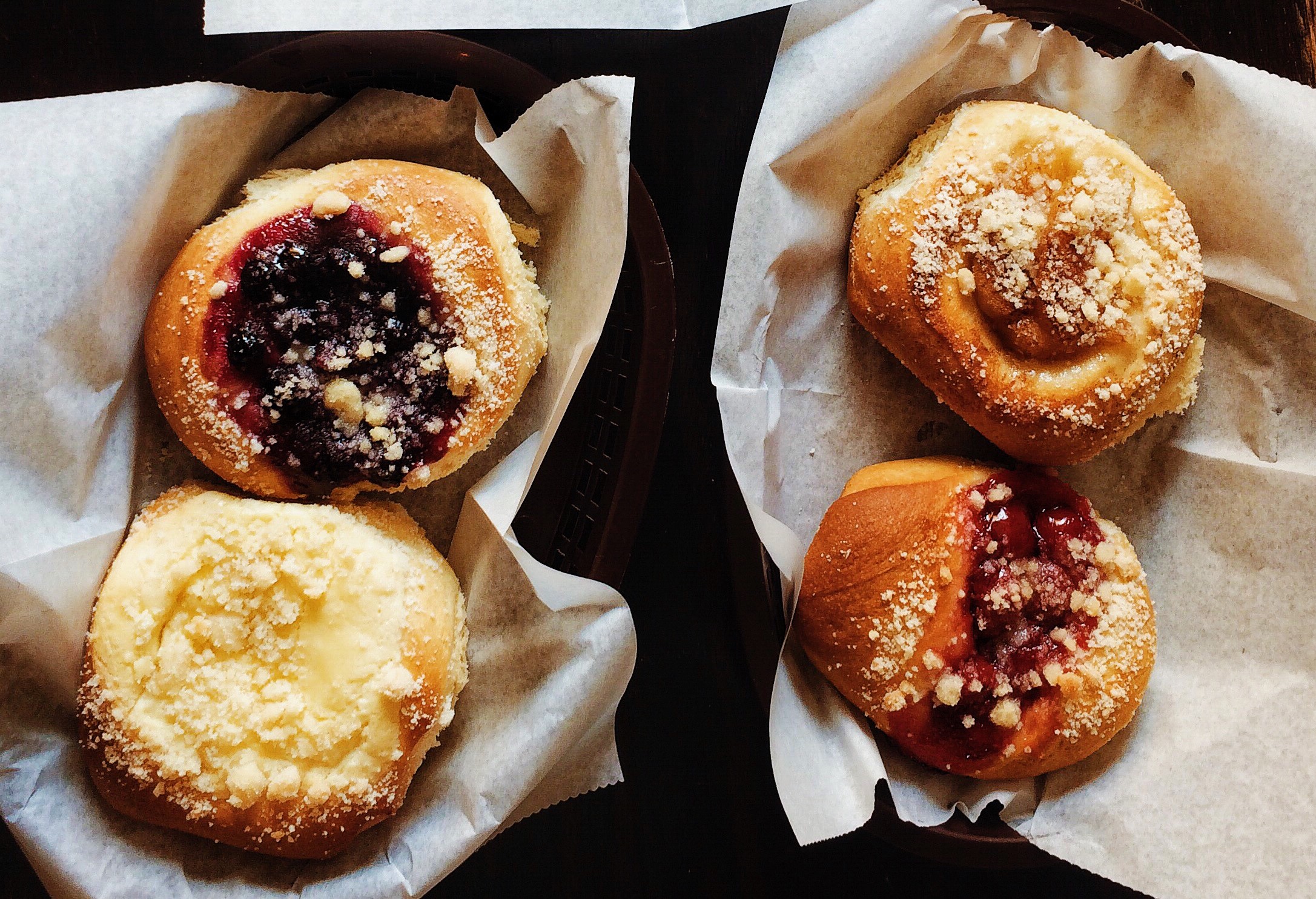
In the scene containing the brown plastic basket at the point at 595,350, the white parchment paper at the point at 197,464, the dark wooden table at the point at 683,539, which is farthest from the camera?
the dark wooden table at the point at 683,539

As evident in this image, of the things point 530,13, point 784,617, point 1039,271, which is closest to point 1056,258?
point 1039,271

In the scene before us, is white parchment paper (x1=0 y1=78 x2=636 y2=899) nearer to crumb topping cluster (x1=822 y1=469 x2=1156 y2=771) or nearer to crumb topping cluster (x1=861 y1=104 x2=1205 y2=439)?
crumb topping cluster (x1=822 y1=469 x2=1156 y2=771)

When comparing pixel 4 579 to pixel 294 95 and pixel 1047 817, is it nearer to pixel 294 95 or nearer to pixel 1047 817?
pixel 294 95

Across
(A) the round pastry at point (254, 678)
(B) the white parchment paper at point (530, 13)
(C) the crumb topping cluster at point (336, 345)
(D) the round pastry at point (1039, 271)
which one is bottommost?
(A) the round pastry at point (254, 678)

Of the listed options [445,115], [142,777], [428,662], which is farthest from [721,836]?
[445,115]

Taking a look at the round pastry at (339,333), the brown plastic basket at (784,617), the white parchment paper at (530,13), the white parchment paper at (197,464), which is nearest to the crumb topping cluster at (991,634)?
the brown plastic basket at (784,617)

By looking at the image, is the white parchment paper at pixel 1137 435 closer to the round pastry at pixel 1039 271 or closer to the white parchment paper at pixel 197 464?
the round pastry at pixel 1039 271
